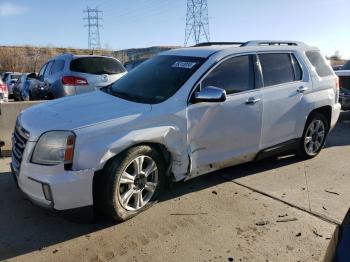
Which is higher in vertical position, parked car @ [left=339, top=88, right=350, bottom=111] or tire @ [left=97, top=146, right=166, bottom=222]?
parked car @ [left=339, top=88, right=350, bottom=111]

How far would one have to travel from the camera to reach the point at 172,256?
349 cm

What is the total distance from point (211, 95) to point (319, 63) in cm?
277

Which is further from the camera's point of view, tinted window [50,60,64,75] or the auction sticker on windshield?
tinted window [50,60,64,75]

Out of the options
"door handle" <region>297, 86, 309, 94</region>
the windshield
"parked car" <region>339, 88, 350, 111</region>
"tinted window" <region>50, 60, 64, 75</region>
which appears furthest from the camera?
"parked car" <region>339, 88, 350, 111</region>

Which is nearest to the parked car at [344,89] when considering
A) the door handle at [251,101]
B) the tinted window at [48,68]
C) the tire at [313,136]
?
the tire at [313,136]

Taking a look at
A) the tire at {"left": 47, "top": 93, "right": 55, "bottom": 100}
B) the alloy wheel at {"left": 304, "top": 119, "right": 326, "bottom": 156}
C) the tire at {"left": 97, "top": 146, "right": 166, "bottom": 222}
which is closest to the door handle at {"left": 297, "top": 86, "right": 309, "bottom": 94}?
the alloy wheel at {"left": 304, "top": 119, "right": 326, "bottom": 156}

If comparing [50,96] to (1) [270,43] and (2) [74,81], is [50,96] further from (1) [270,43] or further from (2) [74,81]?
(1) [270,43]

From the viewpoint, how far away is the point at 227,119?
4750 millimetres

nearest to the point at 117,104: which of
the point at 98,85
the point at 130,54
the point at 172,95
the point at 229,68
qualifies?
the point at 172,95

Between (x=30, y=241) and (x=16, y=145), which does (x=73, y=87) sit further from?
(x=30, y=241)

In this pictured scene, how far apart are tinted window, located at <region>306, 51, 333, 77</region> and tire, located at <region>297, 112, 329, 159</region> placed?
0.67 m

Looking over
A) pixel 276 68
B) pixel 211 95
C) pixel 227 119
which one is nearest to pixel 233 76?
pixel 227 119

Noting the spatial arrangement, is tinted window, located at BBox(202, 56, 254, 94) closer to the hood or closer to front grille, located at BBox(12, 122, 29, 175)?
the hood

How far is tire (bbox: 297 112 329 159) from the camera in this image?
601 centimetres
